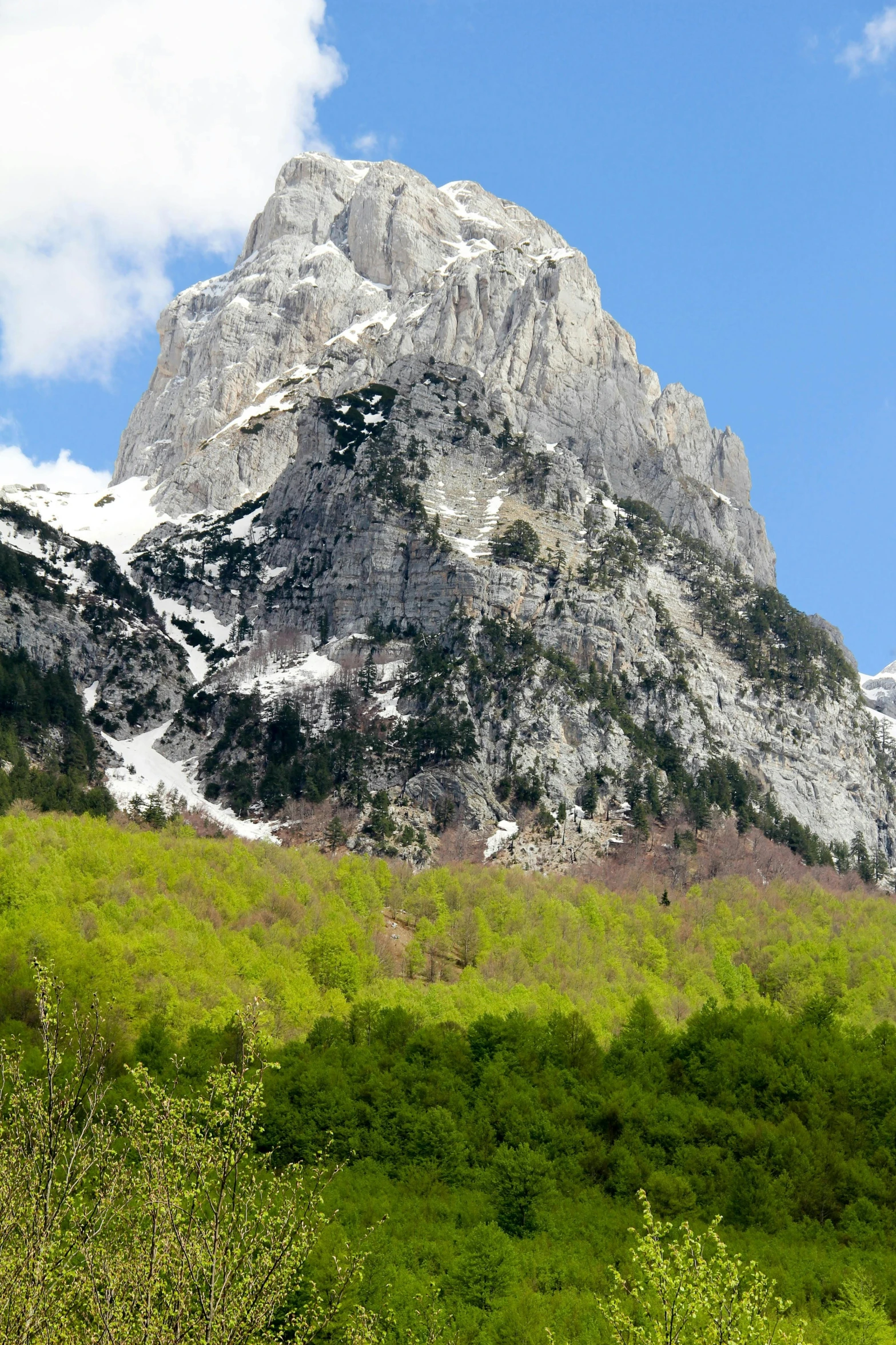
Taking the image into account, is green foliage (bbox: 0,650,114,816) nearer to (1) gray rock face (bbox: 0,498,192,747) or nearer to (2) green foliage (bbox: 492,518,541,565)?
(1) gray rock face (bbox: 0,498,192,747)

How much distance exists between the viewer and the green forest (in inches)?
1390

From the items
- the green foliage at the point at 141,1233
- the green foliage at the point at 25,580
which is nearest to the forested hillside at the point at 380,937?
the green foliage at the point at 141,1233

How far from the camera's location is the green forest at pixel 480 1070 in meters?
35.3

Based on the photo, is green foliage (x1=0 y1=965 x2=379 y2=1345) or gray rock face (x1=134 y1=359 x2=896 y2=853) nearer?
green foliage (x1=0 y1=965 x2=379 y2=1345)

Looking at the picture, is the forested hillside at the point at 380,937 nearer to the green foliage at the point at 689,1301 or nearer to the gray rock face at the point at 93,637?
the green foliage at the point at 689,1301

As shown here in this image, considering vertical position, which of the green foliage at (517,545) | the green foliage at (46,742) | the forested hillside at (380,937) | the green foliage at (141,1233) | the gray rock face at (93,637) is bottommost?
the green foliage at (141,1233)

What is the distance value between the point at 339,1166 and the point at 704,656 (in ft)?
576

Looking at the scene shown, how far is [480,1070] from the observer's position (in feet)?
207

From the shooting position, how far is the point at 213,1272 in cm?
1560

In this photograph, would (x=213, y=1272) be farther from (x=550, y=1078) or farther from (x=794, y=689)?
(x=794, y=689)

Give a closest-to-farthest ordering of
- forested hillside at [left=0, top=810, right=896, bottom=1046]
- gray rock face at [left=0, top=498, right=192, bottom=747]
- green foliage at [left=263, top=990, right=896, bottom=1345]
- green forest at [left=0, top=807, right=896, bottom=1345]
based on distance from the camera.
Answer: green forest at [left=0, top=807, right=896, bottom=1345]
green foliage at [left=263, top=990, right=896, bottom=1345]
forested hillside at [left=0, top=810, right=896, bottom=1046]
gray rock face at [left=0, top=498, right=192, bottom=747]

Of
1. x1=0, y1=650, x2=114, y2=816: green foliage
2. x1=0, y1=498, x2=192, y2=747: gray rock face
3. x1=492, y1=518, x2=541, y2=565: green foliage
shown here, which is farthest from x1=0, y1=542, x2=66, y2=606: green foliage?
x1=492, y1=518, x2=541, y2=565: green foliage

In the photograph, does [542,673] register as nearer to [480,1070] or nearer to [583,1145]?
[480,1070]

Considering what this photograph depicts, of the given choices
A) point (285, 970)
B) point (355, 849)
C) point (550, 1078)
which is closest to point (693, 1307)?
point (550, 1078)
